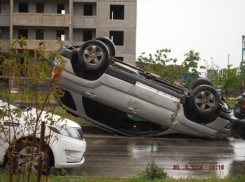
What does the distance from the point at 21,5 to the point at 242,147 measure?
3505cm

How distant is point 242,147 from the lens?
489 inches

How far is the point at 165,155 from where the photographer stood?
10805mm

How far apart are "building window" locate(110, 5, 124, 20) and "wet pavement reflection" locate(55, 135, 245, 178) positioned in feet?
102

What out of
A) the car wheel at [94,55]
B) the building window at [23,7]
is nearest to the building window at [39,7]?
the building window at [23,7]

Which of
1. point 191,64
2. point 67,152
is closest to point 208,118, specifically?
point 67,152

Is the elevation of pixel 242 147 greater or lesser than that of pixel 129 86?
lesser

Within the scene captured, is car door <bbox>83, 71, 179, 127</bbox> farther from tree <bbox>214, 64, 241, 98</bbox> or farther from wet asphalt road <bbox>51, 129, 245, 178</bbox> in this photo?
tree <bbox>214, 64, 241, 98</bbox>

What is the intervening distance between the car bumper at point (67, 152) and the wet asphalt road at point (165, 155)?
47 cm

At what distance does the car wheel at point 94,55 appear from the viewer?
12.3 metres

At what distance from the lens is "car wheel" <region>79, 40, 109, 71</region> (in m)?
12.3

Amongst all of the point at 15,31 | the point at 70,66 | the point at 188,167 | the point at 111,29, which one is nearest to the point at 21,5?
the point at 15,31

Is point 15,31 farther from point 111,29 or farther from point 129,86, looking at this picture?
point 129,86

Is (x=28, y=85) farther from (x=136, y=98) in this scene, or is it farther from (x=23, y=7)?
(x=23, y=7)

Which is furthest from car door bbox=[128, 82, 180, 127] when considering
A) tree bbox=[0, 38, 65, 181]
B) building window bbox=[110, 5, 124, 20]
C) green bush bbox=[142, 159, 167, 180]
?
building window bbox=[110, 5, 124, 20]
